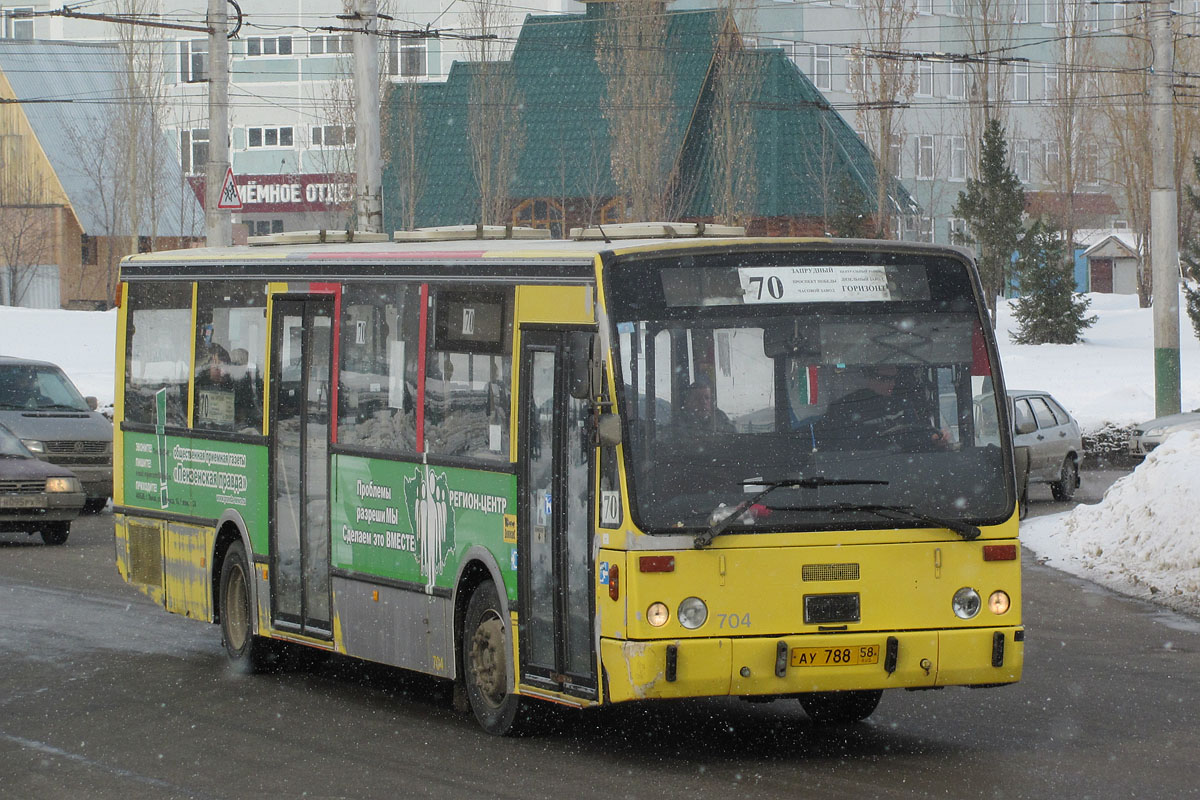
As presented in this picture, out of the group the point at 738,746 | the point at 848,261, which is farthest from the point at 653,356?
the point at 738,746

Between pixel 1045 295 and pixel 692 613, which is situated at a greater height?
pixel 1045 295

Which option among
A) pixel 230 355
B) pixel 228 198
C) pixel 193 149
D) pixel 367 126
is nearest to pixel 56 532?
pixel 367 126

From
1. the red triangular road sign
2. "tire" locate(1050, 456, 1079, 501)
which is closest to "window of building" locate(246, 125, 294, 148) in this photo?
the red triangular road sign

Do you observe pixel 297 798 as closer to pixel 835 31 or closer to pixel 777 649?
pixel 777 649

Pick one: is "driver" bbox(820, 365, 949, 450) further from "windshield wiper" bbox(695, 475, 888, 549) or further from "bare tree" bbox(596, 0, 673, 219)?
"bare tree" bbox(596, 0, 673, 219)

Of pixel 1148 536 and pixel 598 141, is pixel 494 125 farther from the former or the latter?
pixel 1148 536

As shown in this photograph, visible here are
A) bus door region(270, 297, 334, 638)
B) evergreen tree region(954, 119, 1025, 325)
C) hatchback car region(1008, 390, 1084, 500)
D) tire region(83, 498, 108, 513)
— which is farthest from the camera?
evergreen tree region(954, 119, 1025, 325)

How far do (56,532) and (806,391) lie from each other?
13979 mm

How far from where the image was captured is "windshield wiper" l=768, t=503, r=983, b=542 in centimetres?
938

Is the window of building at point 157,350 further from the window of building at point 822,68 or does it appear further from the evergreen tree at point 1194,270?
the window of building at point 822,68

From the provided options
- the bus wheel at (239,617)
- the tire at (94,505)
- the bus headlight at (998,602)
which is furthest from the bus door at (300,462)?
the tire at (94,505)

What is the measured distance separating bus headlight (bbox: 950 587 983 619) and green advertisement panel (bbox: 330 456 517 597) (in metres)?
2.14

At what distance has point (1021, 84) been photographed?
84250mm

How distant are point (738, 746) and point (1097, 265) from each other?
81637mm
